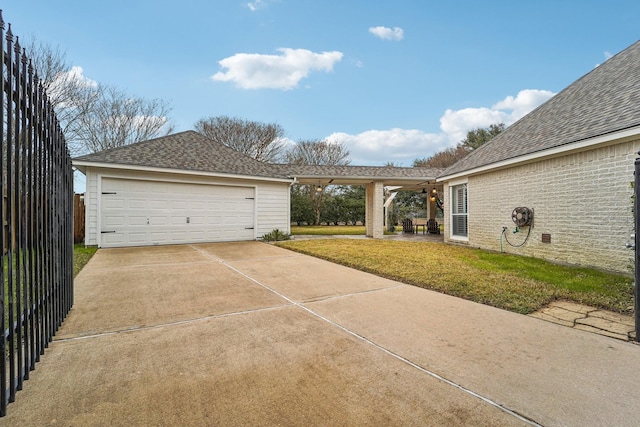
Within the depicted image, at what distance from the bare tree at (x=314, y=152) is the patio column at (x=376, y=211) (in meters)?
11.0

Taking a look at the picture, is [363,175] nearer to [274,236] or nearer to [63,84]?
[274,236]

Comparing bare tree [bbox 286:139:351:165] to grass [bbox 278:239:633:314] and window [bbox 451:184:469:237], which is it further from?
grass [bbox 278:239:633:314]

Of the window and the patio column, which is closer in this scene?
the window

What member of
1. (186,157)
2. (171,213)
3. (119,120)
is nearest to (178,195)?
(171,213)

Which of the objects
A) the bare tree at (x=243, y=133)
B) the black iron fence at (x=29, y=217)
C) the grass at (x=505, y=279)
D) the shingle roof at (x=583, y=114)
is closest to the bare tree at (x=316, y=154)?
the bare tree at (x=243, y=133)

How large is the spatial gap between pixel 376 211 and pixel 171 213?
8.08 meters

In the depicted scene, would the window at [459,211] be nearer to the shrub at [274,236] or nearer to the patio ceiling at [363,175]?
the patio ceiling at [363,175]

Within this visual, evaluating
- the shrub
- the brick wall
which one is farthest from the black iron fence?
the shrub

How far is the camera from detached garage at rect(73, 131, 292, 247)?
8508 mm

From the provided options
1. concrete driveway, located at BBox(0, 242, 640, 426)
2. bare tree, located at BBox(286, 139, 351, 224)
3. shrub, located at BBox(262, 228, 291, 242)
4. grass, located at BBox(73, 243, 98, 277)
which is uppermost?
bare tree, located at BBox(286, 139, 351, 224)

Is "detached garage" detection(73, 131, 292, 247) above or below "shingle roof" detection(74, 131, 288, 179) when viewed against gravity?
below

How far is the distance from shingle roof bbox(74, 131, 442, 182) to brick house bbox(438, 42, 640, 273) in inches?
172

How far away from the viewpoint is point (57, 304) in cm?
267

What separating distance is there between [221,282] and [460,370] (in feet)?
11.6
